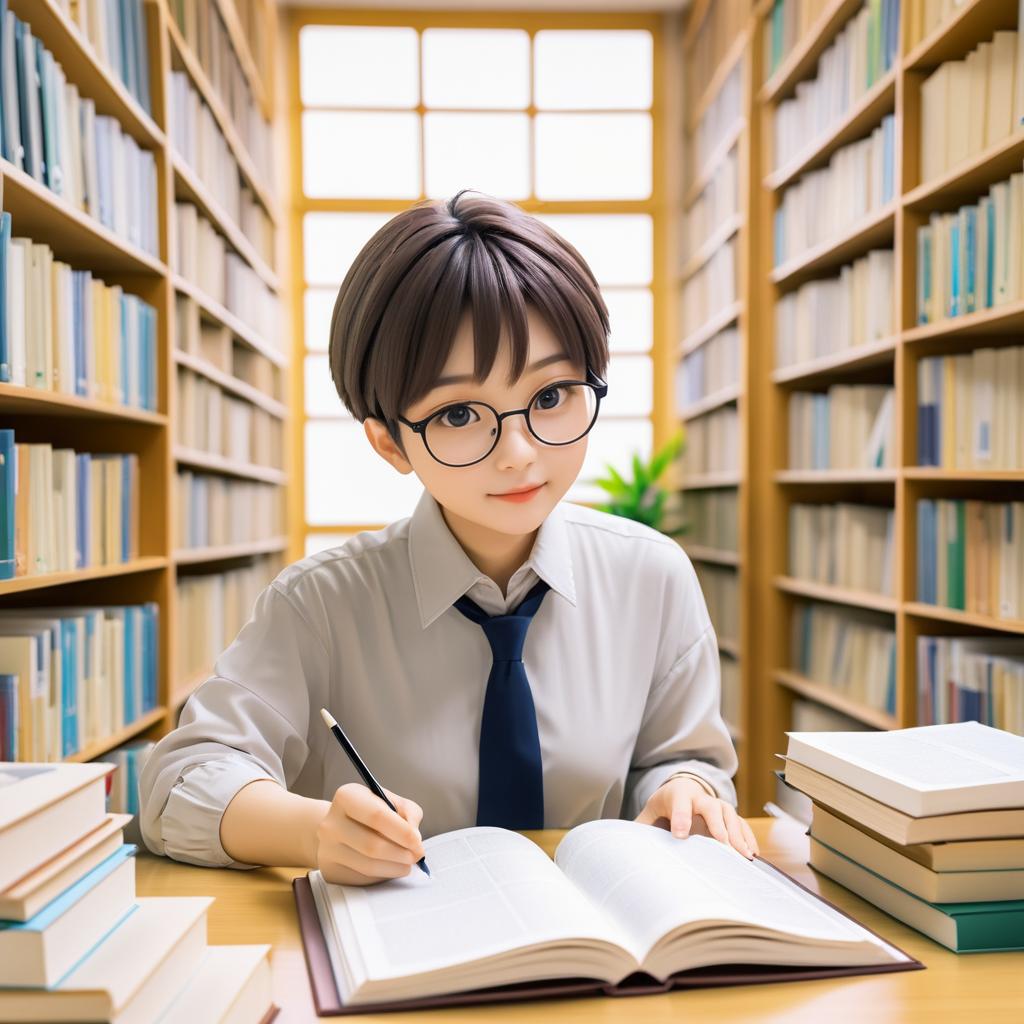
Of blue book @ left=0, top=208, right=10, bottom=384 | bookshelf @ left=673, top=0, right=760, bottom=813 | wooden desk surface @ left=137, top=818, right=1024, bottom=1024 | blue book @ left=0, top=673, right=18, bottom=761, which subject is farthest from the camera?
bookshelf @ left=673, top=0, right=760, bottom=813

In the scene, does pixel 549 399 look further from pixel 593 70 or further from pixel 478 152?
pixel 593 70

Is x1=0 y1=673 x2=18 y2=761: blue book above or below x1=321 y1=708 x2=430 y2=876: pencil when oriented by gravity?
below

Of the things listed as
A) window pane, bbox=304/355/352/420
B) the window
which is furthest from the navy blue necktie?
window pane, bbox=304/355/352/420

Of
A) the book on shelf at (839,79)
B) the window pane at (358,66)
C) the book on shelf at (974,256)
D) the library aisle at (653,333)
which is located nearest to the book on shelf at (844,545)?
the library aisle at (653,333)

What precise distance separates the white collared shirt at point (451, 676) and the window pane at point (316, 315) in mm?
3807

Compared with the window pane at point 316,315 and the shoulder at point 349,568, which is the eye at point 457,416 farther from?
the window pane at point 316,315

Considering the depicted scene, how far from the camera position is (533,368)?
107 centimetres

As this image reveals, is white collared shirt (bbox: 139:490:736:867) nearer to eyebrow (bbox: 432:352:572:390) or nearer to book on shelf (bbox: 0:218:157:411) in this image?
eyebrow (bbox: 432:352:572:390)

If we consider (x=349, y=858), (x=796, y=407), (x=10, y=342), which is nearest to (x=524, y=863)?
(x=349, y=858)

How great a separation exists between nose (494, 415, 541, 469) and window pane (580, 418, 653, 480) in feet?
12.8

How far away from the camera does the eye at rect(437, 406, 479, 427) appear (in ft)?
3.50

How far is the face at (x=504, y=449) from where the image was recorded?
1.06 meters

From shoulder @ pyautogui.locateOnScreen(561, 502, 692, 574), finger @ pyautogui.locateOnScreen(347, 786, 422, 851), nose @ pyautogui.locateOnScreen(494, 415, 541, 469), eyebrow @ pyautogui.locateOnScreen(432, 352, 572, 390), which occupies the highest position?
Result: eyebrow @ pyautogui.locateOnScreen(432, 352, 572, 390)

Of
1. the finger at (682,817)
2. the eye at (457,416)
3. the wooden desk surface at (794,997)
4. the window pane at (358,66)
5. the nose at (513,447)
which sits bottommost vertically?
the wooden desk surface at (794,997)
